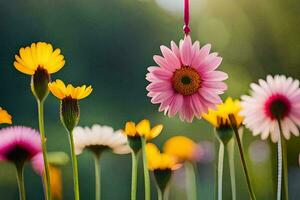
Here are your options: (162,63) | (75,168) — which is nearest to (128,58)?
(162,63)

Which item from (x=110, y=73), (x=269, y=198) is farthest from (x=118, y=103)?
(x=269, y=198)

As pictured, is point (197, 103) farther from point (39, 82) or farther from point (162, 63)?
point (39, 82)

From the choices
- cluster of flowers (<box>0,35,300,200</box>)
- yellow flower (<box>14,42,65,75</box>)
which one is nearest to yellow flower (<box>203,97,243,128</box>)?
cluster of flowers (<box>0,35,300,200</box>)

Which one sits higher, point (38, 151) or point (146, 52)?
point (146, 52)

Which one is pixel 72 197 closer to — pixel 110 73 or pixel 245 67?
pixel 110 73

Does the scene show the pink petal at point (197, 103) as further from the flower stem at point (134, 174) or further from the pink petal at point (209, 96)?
the flower stem at point (134, 174)

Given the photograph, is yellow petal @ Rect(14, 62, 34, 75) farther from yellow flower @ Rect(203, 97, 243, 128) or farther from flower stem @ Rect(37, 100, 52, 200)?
yellow flower @ Rect(203, 97, 243, 128)

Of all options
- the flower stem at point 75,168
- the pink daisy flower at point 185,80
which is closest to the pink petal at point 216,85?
the pink daisy flower at point 185,80
